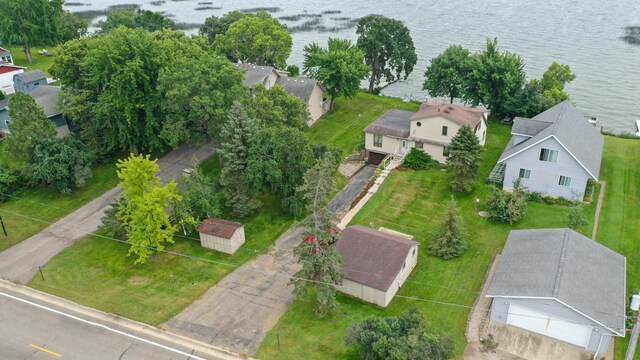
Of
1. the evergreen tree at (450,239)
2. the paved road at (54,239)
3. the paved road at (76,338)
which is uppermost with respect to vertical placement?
the evergreen tree at (450,239)

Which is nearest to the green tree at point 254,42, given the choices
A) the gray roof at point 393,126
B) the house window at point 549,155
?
the gray roof at point 393,126

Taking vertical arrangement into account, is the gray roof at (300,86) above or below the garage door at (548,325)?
above

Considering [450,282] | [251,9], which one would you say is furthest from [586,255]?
[251,9]

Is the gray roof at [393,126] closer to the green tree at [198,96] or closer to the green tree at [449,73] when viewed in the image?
the green tree at [449,73]

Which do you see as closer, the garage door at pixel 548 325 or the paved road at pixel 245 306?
the garage door at pixel 548 325

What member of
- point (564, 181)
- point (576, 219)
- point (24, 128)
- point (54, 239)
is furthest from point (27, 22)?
point (576, 219)

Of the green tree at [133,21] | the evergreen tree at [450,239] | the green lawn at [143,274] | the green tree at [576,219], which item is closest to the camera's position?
the green lawn at [143,274]

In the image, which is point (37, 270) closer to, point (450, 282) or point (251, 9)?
point (450, 282)
